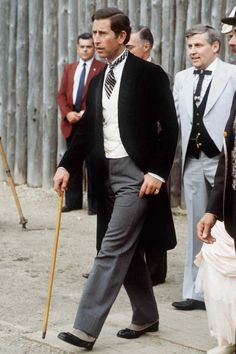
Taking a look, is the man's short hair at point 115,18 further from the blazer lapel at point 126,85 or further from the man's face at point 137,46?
the man's face at point 137,46

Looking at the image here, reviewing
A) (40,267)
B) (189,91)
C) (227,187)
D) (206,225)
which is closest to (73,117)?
(40,267)

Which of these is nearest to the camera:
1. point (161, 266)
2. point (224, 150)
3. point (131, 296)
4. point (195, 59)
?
point (224, 150)

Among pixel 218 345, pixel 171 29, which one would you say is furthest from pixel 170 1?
pixel 218 345

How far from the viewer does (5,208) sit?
1259cm

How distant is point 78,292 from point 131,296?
56.3 inches

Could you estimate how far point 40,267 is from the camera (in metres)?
9.32

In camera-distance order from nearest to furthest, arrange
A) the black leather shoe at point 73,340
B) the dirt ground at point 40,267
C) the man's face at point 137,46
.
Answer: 1. the black leather shoe at point 73,340
2. the dirt ground at point 40,267
3. the man's face at point 137,46

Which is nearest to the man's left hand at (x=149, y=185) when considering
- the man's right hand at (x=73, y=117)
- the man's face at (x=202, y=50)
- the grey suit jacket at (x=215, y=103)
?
the grey suit jacket at (x=215, y=103)

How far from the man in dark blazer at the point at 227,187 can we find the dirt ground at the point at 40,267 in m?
1.46

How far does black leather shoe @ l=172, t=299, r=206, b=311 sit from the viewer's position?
7.81m

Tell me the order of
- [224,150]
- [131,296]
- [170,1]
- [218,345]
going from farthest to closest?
[170,1] < [131,296] < [218,345] < [224,150]

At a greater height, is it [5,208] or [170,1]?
[170,1]

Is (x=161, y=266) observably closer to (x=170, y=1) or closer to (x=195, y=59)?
(x=195, y=59)

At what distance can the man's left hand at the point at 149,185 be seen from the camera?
6.63 m
